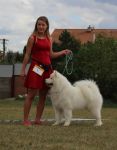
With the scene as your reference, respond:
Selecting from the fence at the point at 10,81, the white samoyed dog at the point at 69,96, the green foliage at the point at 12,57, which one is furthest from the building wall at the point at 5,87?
the white samoyed dog at the point at 69,96

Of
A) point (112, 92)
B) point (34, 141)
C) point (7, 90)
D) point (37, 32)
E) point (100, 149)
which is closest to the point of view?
point (100, 149)

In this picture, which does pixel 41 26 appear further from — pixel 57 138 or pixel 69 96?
pixel 57 138

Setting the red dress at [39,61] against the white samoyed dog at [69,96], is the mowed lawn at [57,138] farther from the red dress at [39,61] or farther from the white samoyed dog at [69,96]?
the red dress at [39,61]

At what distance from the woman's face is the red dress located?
0.62ft

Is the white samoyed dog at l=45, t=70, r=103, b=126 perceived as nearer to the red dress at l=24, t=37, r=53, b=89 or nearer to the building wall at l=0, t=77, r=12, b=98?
the red dress at l=24, t=37, r=53, b=89

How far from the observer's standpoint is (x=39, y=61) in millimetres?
11266

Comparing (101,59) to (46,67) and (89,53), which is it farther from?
(46,67)

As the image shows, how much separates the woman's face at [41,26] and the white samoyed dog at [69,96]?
3.22 feet

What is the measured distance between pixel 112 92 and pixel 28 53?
38.9 metres

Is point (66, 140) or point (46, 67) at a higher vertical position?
point (46, 67)

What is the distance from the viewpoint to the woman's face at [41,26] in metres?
10.9

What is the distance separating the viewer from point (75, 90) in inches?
452

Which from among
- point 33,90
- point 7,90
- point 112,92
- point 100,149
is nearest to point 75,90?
point 33,90

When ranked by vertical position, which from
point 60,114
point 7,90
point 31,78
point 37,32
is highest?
point 37,32
